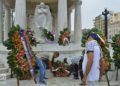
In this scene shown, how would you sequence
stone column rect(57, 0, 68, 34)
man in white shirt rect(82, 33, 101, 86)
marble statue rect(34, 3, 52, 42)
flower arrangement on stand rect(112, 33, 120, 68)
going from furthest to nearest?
marble statue rect(34, 3, 52, 42) < stone column rect(57, 0, 68, 34) < flower arrangement on stand rect(112, 33, 120, 68) < man in white shirt rect(82, 33, 101, 86)

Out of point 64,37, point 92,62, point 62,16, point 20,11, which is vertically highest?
point 20,11

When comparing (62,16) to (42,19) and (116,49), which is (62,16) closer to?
(42,19)

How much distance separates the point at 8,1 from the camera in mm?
30484

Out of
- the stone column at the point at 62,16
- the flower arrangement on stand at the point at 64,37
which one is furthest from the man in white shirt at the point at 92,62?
the stone column at the point at 62,16

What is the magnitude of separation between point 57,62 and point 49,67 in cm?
49

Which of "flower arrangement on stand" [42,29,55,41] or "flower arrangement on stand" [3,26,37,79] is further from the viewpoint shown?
"flower arrangement on stand" [42,29,55,41]

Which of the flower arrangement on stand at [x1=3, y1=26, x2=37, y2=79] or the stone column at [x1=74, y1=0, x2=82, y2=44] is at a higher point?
the stone column at [x1=74, y1=0, x2=82, y2=44]

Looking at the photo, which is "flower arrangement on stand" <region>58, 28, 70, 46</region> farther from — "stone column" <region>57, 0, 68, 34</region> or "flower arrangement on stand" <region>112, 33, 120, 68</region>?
"flower arrangement on stand" <region>112, 33, 120, 68</region>

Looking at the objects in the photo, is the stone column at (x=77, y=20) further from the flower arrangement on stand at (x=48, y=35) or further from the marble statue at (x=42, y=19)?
the flower arrangement on stand at (x=48, y=35)

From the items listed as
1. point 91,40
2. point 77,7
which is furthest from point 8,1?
point 91,40

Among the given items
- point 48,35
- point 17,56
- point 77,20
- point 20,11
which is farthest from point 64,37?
point 77,20

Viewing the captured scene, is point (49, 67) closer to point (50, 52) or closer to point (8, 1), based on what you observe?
point (50, 52)

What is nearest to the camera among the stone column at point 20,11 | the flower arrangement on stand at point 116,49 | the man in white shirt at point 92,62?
the man in white shirt at point 92,62

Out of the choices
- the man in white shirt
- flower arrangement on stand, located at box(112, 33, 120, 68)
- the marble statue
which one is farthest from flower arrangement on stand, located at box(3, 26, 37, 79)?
the marble statue
